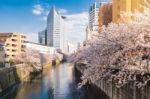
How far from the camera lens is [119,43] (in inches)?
515

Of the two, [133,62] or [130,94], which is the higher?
[133,62]

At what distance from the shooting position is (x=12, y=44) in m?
74.9

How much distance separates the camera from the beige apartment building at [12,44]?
7154 cm

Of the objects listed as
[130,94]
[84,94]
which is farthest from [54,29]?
[130,94]

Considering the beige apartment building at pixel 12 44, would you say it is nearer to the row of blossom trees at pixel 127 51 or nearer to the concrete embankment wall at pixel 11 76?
the concrete embankment wall at pixel 11 76

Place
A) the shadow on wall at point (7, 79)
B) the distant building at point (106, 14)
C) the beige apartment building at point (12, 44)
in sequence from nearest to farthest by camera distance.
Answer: the shadow on wall at point (7, 79) < the distant building at point (106, 14) < the beige apartment building at point (12, 44)

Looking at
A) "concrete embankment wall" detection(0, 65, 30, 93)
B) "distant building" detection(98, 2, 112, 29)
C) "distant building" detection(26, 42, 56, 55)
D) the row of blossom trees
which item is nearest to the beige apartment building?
"concrete embankment wall" detection(0, 65, 30, 93)

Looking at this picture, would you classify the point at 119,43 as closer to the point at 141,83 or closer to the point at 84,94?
the point at 141,83

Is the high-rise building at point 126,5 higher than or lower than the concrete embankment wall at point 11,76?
higher

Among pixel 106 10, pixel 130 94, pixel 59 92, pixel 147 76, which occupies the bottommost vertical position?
pixel 59 92

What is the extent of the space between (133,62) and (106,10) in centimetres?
4898

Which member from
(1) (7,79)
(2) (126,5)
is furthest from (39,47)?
(1) (7,79)

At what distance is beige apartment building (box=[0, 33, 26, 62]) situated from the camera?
7154cm

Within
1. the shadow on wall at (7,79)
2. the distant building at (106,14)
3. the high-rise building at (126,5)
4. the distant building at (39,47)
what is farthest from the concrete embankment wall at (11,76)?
the distant building at (39,47)
